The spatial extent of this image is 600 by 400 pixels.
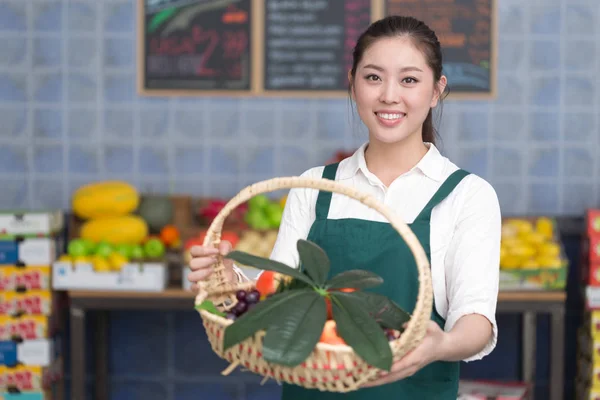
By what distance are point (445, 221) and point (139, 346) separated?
8.69 ft

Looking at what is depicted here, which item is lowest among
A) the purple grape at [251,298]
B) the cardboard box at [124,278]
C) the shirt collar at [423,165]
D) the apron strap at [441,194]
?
the cardboard box at [124,278]

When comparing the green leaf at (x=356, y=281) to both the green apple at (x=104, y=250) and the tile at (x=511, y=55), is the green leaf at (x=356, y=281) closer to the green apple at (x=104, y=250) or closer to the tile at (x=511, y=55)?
the green apple at (x=104, y=250)

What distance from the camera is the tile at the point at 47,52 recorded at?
12.7ft

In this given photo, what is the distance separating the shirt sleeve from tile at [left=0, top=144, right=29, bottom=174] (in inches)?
110

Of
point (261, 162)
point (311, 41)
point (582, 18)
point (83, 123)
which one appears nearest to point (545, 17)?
point (582, 18)

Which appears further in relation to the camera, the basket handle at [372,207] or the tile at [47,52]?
the tile at [47,52]

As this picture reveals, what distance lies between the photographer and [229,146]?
3861mm

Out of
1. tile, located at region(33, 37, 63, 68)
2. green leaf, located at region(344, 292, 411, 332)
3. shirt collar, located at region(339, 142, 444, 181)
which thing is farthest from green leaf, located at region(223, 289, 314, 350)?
tile, located at region(33, 37, 63, 68)

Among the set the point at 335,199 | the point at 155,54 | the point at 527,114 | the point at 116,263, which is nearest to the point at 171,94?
the point at 155,54

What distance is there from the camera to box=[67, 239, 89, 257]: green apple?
3.41m

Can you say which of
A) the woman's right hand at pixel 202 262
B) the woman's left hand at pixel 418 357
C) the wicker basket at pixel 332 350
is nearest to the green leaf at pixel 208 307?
the wicker basket at pixel 332 350

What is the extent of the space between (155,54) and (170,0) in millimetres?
244

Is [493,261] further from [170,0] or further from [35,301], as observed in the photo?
[170,0]

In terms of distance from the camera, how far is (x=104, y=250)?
3.41m
